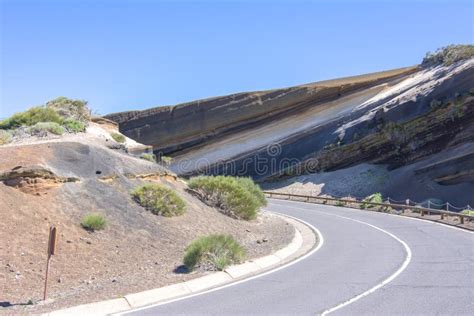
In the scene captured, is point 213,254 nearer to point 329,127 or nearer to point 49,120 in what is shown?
point 49,120

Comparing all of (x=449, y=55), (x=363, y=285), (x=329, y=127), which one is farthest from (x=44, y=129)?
(x=449, y=55)

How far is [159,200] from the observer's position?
51.4 feet

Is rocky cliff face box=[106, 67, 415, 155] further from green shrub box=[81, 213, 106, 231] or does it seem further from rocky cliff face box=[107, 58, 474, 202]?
green shrub box=[81, 213, 106, 231]

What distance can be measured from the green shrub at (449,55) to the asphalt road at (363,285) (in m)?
28.2

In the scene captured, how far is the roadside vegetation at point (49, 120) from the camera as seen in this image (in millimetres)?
19641

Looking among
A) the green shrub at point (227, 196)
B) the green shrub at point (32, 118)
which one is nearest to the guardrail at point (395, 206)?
the green shrub at point (227, 196)

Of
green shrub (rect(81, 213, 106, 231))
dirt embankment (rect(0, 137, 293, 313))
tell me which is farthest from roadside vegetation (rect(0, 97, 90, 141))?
green shrub (rect(81, 213, 106, 231))

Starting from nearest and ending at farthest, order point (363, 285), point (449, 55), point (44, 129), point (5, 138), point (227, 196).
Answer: point (363, 285)
point (5, 138)
point (44, 129)
point (227, 196)
point (449, 55)

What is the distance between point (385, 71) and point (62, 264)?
154ft

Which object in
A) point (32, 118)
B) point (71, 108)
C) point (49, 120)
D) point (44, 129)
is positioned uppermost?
point (71, 108)

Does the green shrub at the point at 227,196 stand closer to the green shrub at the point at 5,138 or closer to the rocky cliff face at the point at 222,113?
the green shrub at the point at 5,138

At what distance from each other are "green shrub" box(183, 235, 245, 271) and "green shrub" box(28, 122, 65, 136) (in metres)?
10.0

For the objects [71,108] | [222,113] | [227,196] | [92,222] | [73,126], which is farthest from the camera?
[222,113]

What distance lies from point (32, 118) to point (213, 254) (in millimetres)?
13653
